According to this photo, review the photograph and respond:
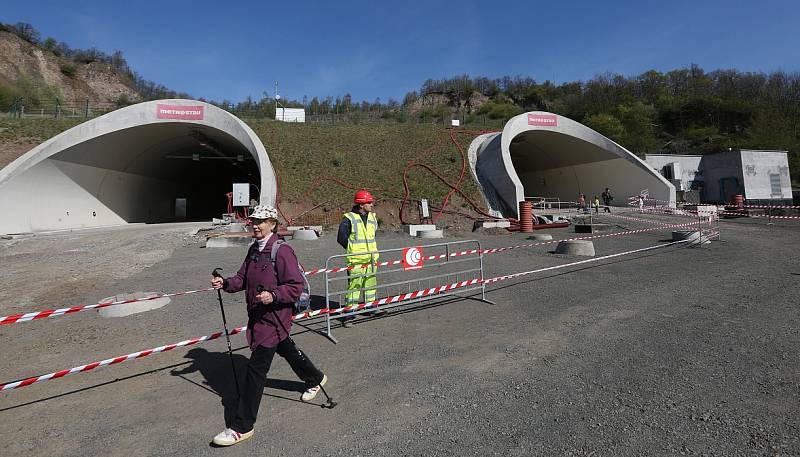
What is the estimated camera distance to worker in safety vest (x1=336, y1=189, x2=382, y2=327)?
5531 mm

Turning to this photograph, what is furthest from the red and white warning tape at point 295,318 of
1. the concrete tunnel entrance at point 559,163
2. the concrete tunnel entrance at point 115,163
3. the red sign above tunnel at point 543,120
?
the concrete tunnel entrance at point 115,163

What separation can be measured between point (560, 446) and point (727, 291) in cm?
596

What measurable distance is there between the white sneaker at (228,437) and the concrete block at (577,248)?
9.96 metres

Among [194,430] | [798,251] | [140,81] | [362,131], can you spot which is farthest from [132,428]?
[140,81]

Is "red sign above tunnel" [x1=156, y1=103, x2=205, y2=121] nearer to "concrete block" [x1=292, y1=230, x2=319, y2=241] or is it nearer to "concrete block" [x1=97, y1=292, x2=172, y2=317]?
"concrete block" [x1=292, y1=230, x2=319, y2=241]

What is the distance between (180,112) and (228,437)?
2146cm

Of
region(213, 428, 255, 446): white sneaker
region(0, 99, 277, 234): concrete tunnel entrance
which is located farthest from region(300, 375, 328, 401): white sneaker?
region(0, 99, 277, 234): concrete tunnel entrance

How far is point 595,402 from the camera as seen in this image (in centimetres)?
318

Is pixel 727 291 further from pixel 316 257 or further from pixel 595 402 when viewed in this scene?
pixel 316 257

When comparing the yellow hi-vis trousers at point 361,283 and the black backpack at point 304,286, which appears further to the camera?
the yellow hi-vis trousers at point 361,283

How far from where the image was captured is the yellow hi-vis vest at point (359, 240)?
5.54 metres

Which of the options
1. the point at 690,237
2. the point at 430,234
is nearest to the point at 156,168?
the point at 430,234

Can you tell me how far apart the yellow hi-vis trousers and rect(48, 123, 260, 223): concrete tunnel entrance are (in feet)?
52.9

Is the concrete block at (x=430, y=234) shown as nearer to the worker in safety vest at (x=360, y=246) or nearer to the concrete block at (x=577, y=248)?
the concrete block at (x=577, y=248)
